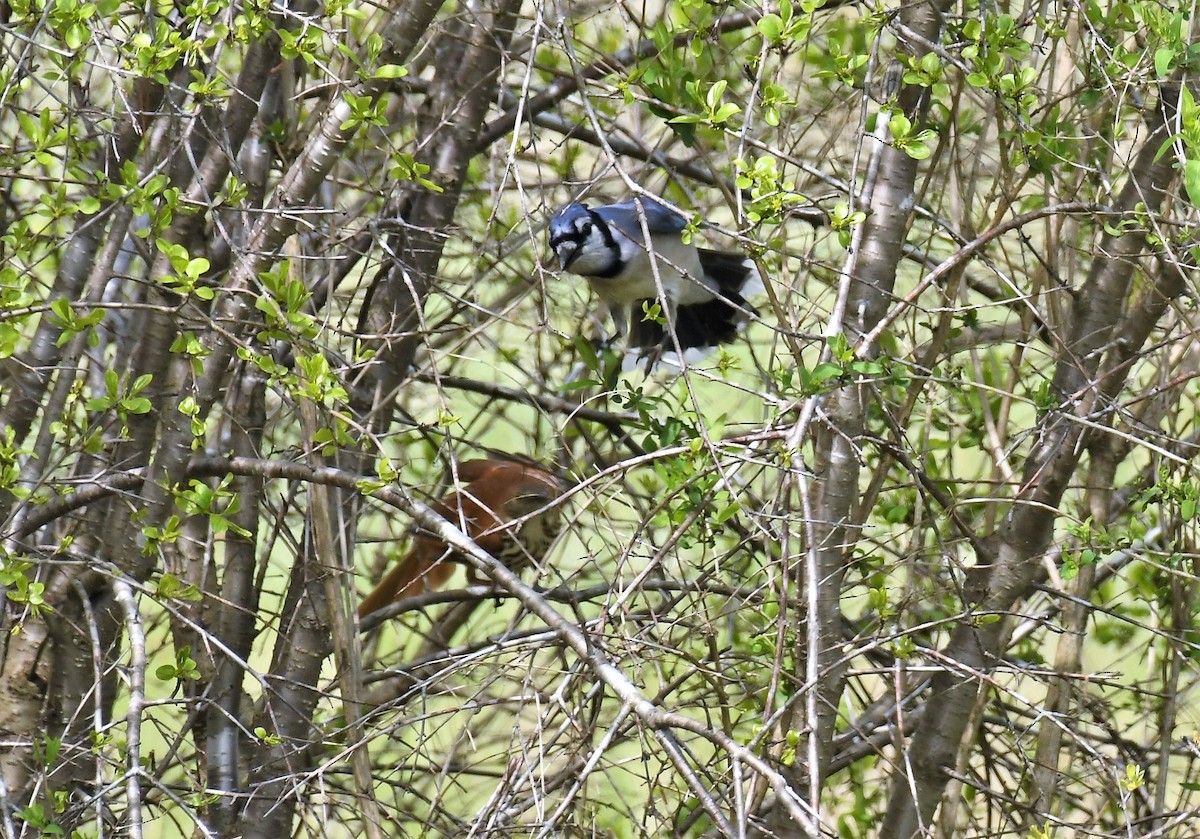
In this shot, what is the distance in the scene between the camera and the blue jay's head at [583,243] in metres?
4.35

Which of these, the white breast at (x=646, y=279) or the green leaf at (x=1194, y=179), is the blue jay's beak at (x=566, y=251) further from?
the green leaf at (x=1194, y=179)

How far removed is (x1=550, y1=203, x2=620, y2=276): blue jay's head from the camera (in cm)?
435

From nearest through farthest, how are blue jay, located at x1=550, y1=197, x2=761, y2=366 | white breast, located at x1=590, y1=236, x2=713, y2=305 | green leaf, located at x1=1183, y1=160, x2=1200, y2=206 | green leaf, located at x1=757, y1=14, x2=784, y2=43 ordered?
1. green leaf, located at x1=1183, y1=160, x2=1200, y2=206
2. green leaf, located at x1=757, y1=14, x2=784, y2=43
3. blue jay, located at x1=550, y1=197, x2=761, y2=366
4. white breast, located at x1=590, y1=236, x2=713, y2=305

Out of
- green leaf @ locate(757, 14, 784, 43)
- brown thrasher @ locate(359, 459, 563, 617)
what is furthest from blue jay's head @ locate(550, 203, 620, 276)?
green leaf @ locate(757, 14, 784, 43)

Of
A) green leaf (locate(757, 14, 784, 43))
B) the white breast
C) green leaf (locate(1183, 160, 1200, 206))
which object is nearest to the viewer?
green leaf (locate(1183, 160, 1200, 206))

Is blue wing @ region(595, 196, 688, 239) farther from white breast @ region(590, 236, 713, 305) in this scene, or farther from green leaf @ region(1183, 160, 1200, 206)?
green leaf @ region(1183, 160, 1200, 206)

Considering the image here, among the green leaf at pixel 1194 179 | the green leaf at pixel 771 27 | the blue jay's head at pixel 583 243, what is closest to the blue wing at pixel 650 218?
the blue jay's head at pixel 583 243

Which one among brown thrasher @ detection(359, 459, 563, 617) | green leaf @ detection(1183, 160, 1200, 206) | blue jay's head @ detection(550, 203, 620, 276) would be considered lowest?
brown thrasher @ detection(359, 459, 563, 617)

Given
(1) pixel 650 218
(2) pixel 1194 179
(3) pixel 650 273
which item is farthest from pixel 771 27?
(1) pixel 650 218

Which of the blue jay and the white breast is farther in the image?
the white breast

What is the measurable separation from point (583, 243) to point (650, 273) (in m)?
0.28

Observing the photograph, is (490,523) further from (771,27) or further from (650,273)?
(771,27)

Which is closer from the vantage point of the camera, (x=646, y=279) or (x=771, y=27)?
(x=771, y=27)

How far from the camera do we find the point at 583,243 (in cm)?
444
